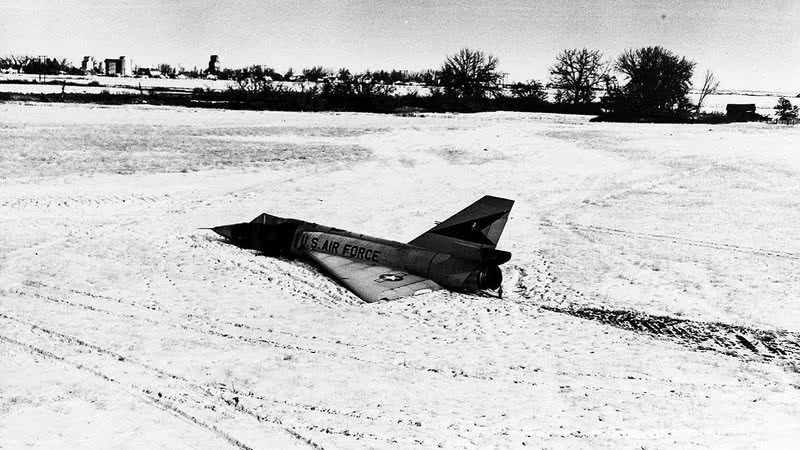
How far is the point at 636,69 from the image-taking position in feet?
230

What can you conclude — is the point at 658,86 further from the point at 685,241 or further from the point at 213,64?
the point at 213,64

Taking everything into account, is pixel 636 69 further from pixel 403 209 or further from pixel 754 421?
pixel 754 421

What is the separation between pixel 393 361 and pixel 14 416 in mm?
5341

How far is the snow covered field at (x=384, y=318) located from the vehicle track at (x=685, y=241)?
0.41ft

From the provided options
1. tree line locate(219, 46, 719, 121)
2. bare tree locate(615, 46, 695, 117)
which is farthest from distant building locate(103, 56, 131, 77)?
bare tree locate(615, 46, 695, 117)

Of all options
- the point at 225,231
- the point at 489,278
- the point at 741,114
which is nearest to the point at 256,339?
the point at 489,278

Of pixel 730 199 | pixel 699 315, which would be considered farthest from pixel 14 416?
pixel 730 199

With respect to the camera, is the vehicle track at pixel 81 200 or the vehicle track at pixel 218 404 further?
the vehicle track at pixel 81 200

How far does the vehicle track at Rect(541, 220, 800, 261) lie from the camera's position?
1772cm

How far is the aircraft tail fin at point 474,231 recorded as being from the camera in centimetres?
1478

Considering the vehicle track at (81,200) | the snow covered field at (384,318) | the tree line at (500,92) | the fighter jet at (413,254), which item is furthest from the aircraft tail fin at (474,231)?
the tree line at (500,92)

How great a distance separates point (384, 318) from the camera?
1276 centimetres

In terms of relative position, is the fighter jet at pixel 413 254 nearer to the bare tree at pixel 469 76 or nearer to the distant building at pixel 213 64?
the bare tree at pixel 469 76

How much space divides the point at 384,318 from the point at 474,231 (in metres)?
3.39
